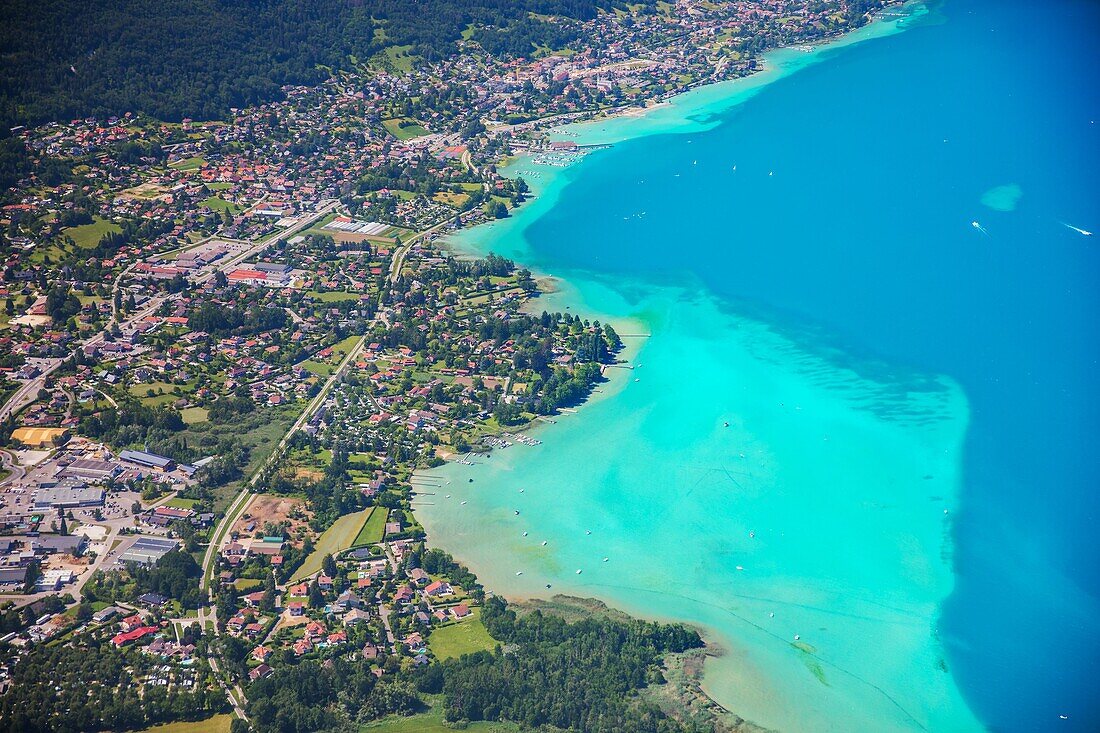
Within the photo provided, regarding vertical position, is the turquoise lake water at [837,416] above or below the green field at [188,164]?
below

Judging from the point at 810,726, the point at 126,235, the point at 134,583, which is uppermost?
the point at 126,235

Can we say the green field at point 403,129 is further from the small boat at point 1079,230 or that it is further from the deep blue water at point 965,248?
the small boat at point 1079,230

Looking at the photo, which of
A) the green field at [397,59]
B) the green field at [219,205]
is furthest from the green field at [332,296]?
the green field at [397,59]

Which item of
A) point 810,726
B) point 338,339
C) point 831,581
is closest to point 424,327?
point 338,339

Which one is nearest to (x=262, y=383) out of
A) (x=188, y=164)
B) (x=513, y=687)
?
(x=513, y=687)

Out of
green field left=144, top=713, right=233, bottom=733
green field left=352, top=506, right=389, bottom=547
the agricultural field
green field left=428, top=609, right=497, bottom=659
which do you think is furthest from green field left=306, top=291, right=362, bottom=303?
green field left=144, top=713, right=233, bottom=733

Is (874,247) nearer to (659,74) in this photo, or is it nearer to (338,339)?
(338,339)
